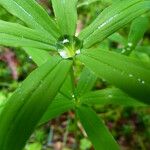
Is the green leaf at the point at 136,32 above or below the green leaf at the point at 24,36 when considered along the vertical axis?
below

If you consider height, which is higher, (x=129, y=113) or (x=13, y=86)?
(x=13, y=86)

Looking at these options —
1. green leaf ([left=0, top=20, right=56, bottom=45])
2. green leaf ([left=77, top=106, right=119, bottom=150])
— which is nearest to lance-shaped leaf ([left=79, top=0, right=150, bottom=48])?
green leaf ([left=0, top=20, right=56, bottom=45])

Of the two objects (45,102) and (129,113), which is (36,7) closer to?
(45,102)

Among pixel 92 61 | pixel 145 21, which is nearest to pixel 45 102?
pixel 92 61

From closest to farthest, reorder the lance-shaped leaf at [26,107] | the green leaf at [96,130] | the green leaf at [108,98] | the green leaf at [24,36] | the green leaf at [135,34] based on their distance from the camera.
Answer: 1. the lance-shaped leaf at [26,107]
2. the green leaf at [24,36]
3. the green leaf at [96,130]
4. the green leaf at [108,98]
5. the green leaf at [135,34]

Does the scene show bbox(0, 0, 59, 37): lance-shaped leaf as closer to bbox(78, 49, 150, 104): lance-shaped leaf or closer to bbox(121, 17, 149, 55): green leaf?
bbox(78, 49, 150, 104): lance-shaped leaf

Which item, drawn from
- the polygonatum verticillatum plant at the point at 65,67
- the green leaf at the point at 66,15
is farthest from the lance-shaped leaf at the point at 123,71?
the green leaf at the point at 66,15

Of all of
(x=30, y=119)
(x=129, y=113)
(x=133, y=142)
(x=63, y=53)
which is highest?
(x=63, y=53)

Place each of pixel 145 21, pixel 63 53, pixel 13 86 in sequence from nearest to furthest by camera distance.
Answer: pixel 63 53 → pixel 145 21 → pixel 13 86

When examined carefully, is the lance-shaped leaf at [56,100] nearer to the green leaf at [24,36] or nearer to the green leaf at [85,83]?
the green leaf at [85,83]
